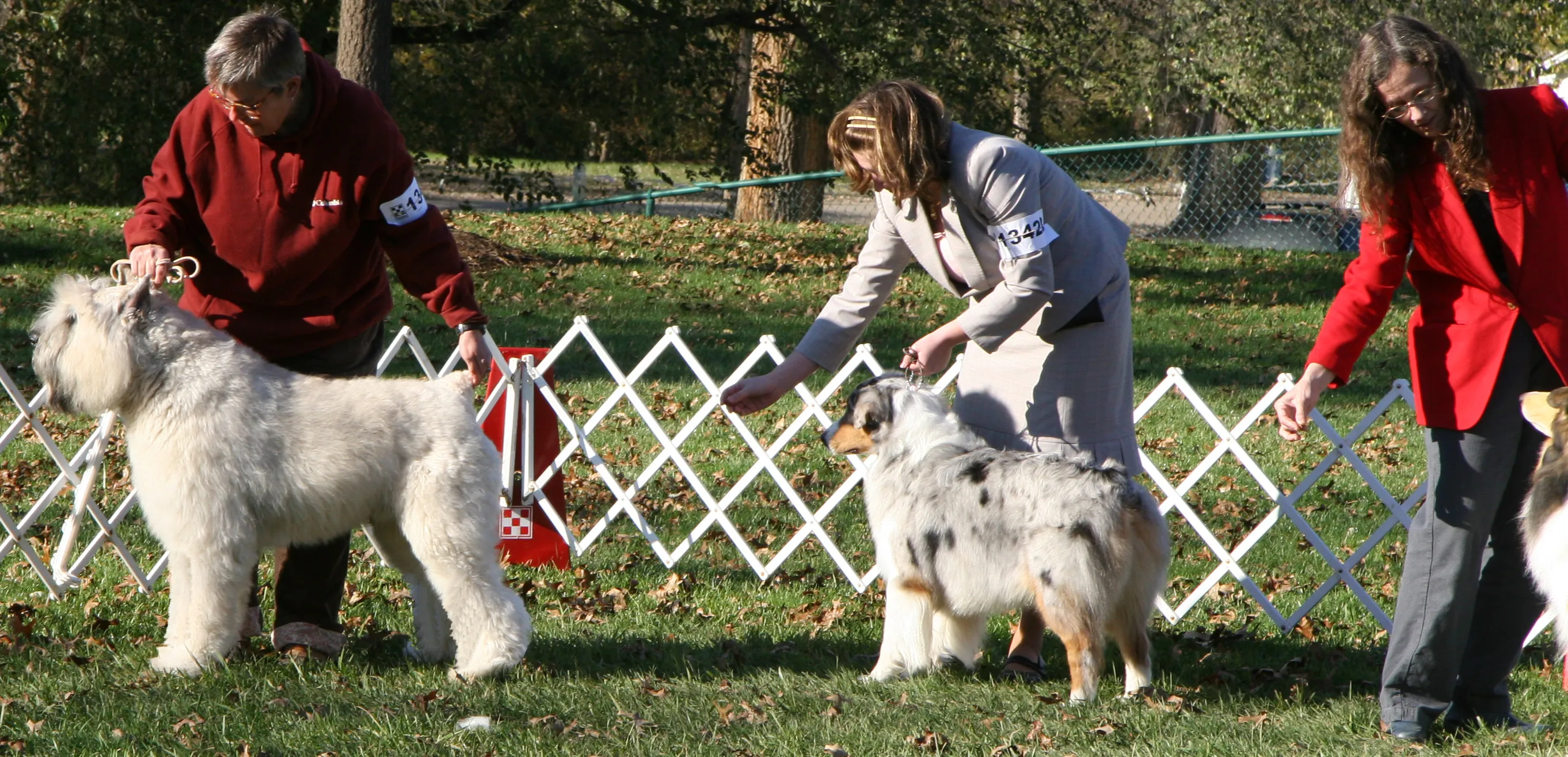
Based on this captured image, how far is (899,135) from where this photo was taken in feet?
12.6

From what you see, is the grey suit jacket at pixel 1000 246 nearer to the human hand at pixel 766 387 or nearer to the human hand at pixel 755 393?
the human hand at pixel 766 387

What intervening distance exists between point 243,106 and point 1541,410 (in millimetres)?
3744

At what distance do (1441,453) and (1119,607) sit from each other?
1.04 m

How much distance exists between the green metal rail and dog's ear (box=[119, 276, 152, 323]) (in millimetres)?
10421

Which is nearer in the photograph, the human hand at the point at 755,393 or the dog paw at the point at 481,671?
the dog paw at the point at 481,671

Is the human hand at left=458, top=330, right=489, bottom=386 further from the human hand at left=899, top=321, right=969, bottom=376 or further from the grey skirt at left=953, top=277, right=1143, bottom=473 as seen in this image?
the grey skirt at left=953, top=277, right=1143, bottom=473

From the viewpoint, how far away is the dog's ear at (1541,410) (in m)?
3.30

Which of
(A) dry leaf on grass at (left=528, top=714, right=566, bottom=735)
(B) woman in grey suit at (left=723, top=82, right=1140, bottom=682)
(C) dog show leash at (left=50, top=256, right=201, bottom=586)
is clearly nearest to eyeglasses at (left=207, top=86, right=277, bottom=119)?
(C) dog show leash at (left=50, top=256, right=201, bottom=586)

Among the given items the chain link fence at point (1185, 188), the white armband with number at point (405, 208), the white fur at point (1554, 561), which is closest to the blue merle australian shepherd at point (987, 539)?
the white fur at point (1554, 561)

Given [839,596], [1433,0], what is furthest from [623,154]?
[839,596]

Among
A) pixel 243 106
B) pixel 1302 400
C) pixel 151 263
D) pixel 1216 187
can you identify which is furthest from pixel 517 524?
pixel 1216 187

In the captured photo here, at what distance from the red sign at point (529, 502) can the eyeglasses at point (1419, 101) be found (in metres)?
4.05

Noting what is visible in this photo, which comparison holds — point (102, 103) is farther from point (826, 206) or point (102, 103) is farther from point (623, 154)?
point (826, 206)

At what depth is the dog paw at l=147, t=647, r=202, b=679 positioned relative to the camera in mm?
4199
